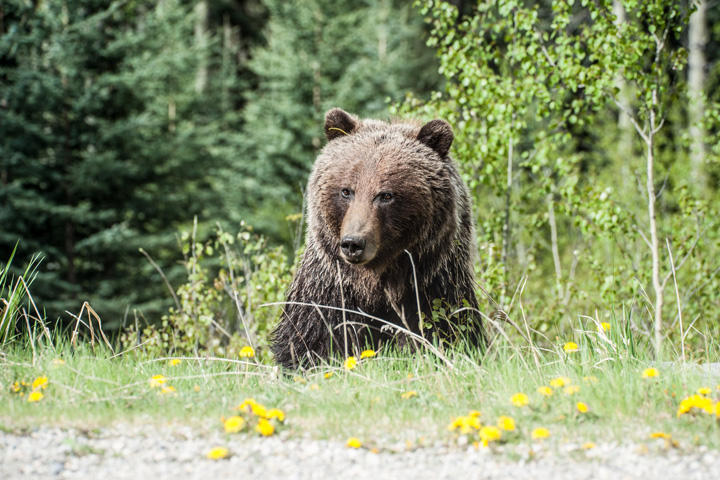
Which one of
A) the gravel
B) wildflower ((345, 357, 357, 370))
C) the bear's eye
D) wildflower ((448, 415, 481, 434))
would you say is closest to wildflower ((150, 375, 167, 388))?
the gravel

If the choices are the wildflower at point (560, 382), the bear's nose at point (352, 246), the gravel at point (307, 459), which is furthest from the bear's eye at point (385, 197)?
the gravel at point (307, 459)

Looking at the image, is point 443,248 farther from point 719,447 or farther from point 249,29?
point 249,29

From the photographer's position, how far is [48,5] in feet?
38.5

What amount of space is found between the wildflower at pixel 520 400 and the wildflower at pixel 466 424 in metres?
0.23

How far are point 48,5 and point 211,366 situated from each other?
34.6ft

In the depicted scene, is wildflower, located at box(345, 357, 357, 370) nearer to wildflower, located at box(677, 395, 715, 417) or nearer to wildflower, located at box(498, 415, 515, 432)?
wildflower, located at box(498, 415, 515, 432)

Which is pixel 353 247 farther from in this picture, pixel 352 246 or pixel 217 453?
pixel 217 453

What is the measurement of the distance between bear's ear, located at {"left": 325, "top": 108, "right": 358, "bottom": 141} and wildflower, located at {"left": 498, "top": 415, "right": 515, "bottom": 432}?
243cm

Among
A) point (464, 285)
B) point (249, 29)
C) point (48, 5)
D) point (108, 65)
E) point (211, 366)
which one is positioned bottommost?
point (211, 366)

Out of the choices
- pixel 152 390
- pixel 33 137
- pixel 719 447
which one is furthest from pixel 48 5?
pixel 719 447

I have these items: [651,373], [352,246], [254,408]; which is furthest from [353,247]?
[651,373]

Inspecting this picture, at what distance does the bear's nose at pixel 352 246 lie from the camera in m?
→ 3.57

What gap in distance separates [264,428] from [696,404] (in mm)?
1679

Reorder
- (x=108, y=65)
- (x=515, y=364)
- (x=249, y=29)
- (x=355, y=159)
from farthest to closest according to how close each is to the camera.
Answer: (x=249, y=29) < (x=108, y=65) < (x=355, y=159) < (x=515, y=364)
